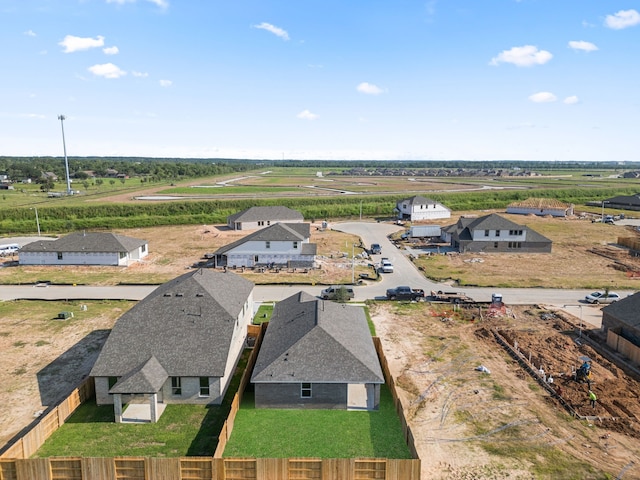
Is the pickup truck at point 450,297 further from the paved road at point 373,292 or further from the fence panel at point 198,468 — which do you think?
the fence panel at point 198,468

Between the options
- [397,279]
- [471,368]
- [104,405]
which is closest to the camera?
[104,405]

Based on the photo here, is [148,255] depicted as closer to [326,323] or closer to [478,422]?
[326,323]

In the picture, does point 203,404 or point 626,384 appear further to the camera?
point 626,384

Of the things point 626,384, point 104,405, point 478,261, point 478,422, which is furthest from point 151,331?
point 478,261

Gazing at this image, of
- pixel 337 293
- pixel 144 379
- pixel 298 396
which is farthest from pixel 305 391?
pixel 337 293

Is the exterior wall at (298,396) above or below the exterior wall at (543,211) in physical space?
below

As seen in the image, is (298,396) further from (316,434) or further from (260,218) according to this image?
(260,218)

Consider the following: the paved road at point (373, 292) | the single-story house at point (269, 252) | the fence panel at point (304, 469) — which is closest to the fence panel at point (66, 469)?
the fence panel at point (304, 469)
